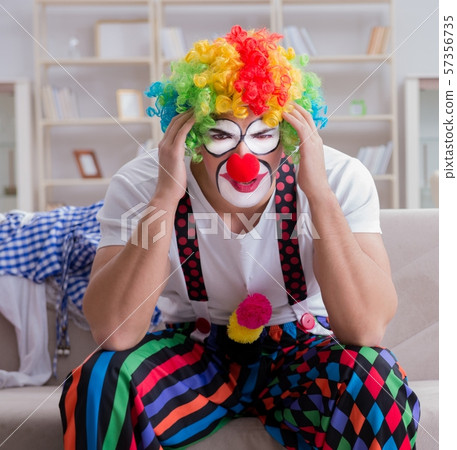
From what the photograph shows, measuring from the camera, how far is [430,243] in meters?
1.73

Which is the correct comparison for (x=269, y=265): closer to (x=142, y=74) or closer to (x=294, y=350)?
(x=294, y=350)

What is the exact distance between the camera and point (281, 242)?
1352 mm

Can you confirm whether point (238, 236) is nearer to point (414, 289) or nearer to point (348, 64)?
point (414, 289)

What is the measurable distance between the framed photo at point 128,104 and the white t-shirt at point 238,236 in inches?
125

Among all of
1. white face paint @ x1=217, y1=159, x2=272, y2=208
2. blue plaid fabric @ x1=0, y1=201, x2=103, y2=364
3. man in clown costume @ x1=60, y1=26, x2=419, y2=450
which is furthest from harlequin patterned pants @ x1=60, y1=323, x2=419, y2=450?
blue plaid fabric @ x1=0, y1=201, x2=103, y2=364

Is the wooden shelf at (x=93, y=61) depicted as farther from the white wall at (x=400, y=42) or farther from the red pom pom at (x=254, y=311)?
the red pom pom at (x=254, y=311)

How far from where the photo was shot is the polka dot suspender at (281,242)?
53.4 inches

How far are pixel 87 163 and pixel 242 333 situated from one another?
11.4 ft

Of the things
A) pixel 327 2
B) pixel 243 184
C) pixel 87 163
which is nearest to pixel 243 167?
pixel 243 184

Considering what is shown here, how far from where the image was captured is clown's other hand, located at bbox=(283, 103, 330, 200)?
4.18 feet

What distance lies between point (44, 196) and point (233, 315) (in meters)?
3.33

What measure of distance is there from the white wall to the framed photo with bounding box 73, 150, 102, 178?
13 cm

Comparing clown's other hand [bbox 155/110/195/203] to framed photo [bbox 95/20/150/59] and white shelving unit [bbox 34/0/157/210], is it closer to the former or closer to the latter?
white shelving unit [bbox 34/0/157/210]

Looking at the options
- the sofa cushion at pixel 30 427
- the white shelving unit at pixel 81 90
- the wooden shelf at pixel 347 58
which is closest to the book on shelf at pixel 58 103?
the white shelving unit at pixel 81 90
